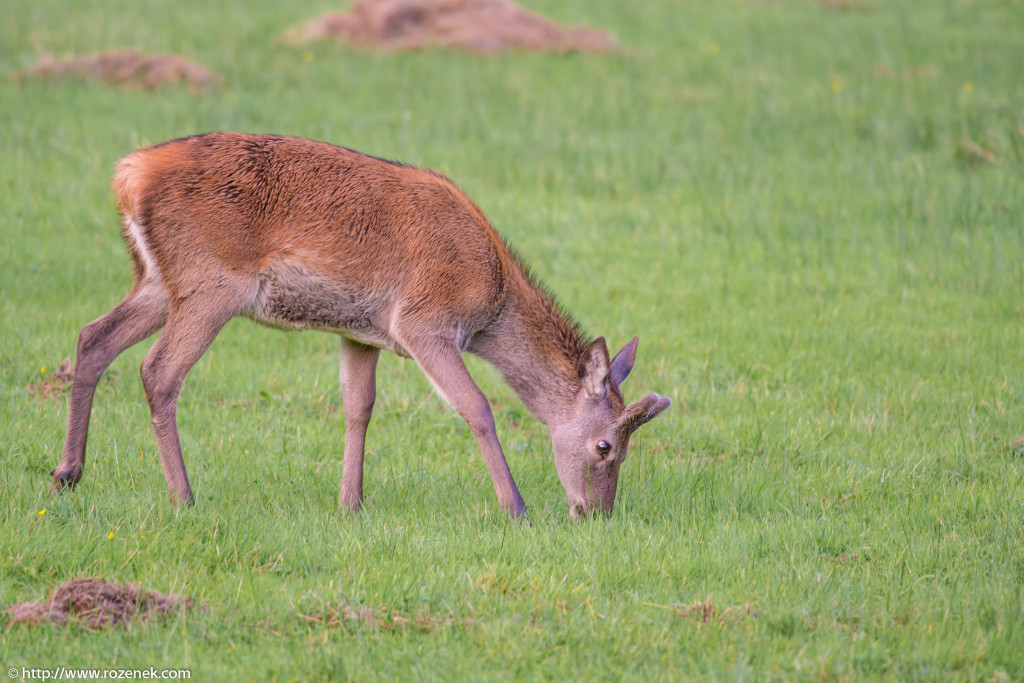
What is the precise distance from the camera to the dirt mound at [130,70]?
15156 millimetres

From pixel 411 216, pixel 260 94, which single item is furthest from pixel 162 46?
pixel 411 216

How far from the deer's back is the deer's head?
709 millimetres

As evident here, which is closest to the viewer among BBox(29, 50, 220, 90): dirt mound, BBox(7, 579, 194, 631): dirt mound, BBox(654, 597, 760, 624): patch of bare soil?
BBox(7, 579, 194, 631): dirt mound

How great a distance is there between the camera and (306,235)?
20.2 ft

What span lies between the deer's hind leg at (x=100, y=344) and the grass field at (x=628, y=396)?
215 mm

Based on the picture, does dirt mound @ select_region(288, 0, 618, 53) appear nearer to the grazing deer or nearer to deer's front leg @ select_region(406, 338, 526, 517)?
the grazing deer

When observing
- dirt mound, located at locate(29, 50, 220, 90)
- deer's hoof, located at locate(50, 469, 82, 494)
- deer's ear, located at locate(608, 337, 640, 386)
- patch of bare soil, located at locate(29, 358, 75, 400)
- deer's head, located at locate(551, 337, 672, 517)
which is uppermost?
deer's ear, located at locate(608, 337, 640, 386)

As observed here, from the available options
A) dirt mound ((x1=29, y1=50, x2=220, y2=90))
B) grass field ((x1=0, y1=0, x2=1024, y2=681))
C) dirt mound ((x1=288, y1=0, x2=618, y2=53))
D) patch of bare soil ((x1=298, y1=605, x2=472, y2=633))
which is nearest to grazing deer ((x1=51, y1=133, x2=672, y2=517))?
grass field ((x1=0, y1=0, x2=1024, y2=681))

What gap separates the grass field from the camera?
4766 millimetres

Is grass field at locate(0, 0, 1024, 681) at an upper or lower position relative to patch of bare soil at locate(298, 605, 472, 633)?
lower

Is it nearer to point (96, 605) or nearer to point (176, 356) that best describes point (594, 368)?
point (176, 356)

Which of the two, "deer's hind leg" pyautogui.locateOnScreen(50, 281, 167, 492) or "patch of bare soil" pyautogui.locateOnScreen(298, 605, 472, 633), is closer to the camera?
"patch of bare soil" pyautogui.locateOnScreen(298, 605, 472, 633)

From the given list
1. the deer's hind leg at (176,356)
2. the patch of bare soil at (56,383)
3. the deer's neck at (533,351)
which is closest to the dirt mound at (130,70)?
the patch of bare soil at (56,383)

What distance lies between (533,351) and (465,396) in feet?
2.13
